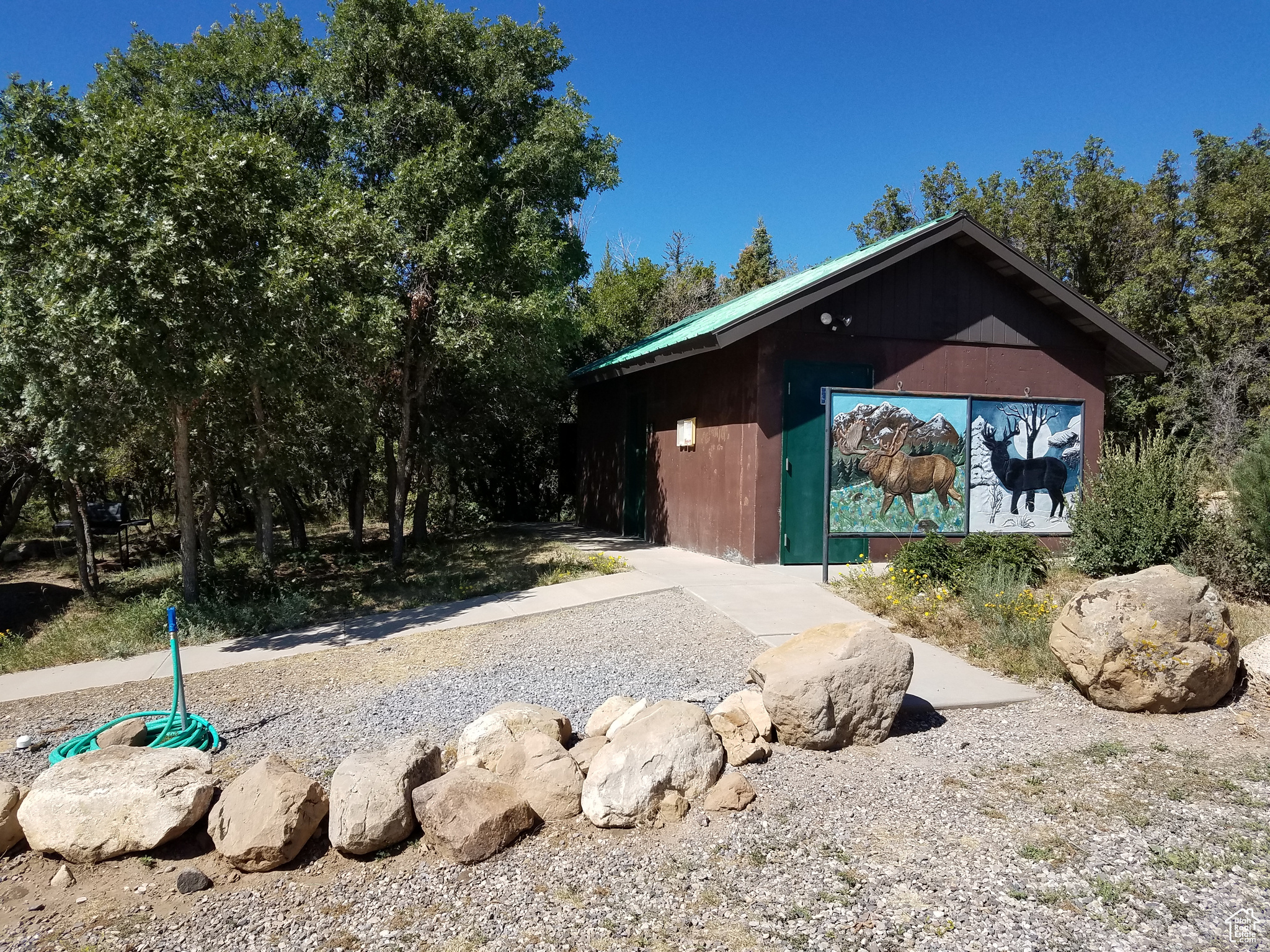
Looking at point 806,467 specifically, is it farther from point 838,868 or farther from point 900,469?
point 838,868

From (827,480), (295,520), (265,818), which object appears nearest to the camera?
(265,818)

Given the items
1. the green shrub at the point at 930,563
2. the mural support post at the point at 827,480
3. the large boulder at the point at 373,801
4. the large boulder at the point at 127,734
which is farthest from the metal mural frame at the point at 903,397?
the large boulder at the point at 127,734

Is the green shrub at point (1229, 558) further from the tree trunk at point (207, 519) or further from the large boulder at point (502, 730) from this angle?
the tree trunk at point (207, 519)

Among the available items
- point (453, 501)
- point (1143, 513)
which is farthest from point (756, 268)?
point (1143, 513)

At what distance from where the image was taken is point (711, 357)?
12.1 m

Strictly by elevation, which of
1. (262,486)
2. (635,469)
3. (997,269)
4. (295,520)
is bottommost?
(295,520)

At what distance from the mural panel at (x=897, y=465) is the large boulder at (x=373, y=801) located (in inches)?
295

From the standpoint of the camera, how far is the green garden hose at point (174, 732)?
203 inches

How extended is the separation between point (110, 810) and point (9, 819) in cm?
57

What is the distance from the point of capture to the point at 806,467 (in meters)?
11.0

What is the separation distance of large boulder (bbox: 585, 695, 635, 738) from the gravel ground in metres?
0.41

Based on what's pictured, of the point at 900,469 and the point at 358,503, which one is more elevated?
the point at 900,469

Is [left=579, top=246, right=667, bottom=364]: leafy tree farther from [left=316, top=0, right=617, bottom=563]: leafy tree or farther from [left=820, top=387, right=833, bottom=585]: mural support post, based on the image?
[left=820, top=387, right=833, bottom=585]: mural support post

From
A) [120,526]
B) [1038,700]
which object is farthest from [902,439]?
[120,526]
